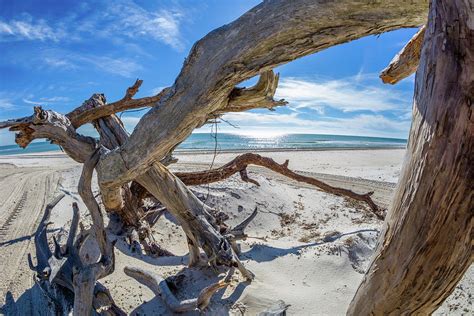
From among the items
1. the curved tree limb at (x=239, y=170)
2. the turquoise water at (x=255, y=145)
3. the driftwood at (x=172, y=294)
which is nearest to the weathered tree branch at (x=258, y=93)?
the driftwood at (x=172, y=294)

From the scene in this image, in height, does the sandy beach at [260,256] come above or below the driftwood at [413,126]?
below

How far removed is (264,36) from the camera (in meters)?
1.43

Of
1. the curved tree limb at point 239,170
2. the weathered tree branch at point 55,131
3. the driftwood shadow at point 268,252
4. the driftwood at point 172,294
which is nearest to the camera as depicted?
the driftwood at point 172,294

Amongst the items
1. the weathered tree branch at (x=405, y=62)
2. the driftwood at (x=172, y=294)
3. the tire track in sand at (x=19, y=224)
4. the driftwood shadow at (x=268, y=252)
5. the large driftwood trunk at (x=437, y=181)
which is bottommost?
the tire track in sand at (x=19, y=224)

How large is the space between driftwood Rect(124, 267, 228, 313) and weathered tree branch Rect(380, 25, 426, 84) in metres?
2.18

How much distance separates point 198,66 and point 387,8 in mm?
943

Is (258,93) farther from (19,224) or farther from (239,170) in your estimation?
(19,224)

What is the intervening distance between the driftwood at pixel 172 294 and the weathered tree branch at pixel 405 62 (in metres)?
2.18

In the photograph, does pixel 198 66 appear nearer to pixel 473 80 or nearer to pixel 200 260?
pixel 473 80

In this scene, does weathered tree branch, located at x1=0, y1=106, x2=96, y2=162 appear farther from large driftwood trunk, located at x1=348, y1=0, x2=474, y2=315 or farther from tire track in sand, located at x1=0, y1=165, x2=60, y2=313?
large driftwood trunk, located at x1=348, y1=0, x2=474, y2=315

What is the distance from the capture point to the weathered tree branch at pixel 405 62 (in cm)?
173

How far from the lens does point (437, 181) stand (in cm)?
87

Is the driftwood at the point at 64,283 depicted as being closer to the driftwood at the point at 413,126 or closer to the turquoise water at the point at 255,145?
the driftwood at the point at 413,126

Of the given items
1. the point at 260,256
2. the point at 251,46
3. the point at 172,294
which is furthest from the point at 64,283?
the point at 251,46
